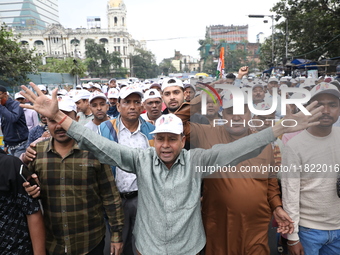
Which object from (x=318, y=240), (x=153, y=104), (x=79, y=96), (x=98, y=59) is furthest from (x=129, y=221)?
(x=98, y=59)

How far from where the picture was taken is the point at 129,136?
2.91 metres

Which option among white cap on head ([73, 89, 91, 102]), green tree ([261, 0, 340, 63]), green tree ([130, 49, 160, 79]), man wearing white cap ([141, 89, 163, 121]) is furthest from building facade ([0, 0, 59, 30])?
man wearing white cap ([141, 89, 163, 121])

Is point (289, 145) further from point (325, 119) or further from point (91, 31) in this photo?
point (91, 31)

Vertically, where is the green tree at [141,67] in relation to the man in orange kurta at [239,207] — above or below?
above

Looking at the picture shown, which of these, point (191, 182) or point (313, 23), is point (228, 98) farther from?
point (313, 23)

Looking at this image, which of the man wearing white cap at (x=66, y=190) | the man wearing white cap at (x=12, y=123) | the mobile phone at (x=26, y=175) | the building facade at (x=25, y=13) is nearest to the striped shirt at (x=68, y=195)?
the man wearing white cap at (x=66, y=190)

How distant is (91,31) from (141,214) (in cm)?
9776

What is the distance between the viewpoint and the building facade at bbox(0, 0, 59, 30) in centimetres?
10138

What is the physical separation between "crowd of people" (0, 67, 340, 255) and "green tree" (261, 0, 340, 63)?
14.7 meters

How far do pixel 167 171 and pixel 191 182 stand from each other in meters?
0.18

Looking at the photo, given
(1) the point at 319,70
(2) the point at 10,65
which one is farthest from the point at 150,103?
(2) the point at 10,65

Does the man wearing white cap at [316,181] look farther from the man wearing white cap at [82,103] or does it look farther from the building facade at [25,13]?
the building facade at [25,13]

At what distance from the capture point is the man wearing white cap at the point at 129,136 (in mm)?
2719

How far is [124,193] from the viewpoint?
8.91ft
